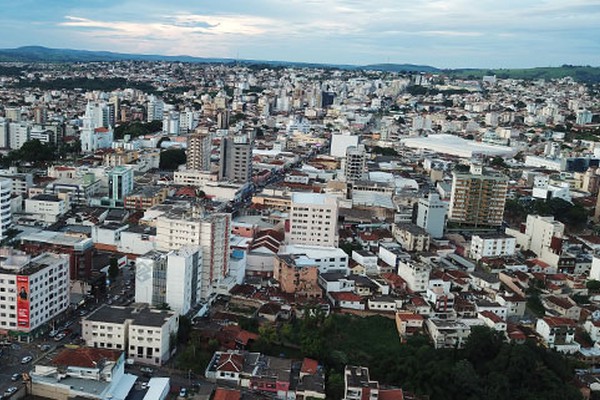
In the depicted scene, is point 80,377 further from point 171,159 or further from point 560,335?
point 171,159

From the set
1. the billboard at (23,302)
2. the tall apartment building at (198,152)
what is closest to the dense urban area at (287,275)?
the billboard at (23,302)

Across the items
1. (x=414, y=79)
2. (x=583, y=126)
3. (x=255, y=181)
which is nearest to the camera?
(x=255, y=181)

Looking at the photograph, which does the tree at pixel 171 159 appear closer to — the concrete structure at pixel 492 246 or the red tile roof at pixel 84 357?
the concrete structure at pixel 492 246

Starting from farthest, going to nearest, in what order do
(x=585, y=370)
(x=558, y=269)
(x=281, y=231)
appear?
(x=281, y=231)
(x=558, y=269)
(x=585, y=370)

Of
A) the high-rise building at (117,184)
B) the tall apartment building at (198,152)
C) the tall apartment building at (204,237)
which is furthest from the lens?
the tall apartment building at (198,152)

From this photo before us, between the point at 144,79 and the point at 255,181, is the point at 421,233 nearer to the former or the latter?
the point at 255,181

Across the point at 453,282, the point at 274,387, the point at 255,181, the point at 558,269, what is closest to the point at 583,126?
the point at 255,181

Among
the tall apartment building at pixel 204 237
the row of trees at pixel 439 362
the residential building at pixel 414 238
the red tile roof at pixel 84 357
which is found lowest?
the row of trees at pixel 439 362
